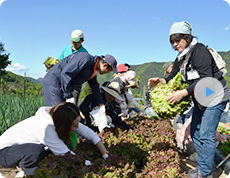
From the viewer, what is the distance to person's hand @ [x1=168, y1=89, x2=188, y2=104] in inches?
72.0

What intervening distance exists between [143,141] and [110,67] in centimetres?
123

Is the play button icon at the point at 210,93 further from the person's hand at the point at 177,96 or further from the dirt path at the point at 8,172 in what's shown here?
the dirt path at the point at 8,172

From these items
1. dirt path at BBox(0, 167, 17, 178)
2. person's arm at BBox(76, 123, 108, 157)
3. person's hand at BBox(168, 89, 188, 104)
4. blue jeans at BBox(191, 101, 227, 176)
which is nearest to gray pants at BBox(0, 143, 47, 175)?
person's arm at BBox(76, 123, 108, 157)

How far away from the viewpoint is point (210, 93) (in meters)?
2.11

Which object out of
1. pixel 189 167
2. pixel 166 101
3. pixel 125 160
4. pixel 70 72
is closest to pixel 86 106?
pixel 70 72

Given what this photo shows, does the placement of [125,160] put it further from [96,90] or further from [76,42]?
[76,42]

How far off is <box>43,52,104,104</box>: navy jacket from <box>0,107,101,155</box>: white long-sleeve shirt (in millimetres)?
459

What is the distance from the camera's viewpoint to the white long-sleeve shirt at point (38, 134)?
1.77m

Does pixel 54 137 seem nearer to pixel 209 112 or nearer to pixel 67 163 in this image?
pixel 67 163

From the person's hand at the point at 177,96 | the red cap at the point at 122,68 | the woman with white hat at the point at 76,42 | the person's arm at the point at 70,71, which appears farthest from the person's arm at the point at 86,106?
the red cap at the point at 122,68

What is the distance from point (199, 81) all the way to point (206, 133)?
68 centimetres

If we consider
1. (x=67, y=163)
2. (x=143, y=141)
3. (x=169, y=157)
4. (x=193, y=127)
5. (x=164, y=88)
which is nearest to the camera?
(x=67, y=163)

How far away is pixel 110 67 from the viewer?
99.9 inches

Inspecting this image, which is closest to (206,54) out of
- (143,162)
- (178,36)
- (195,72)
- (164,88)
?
(195,72)
